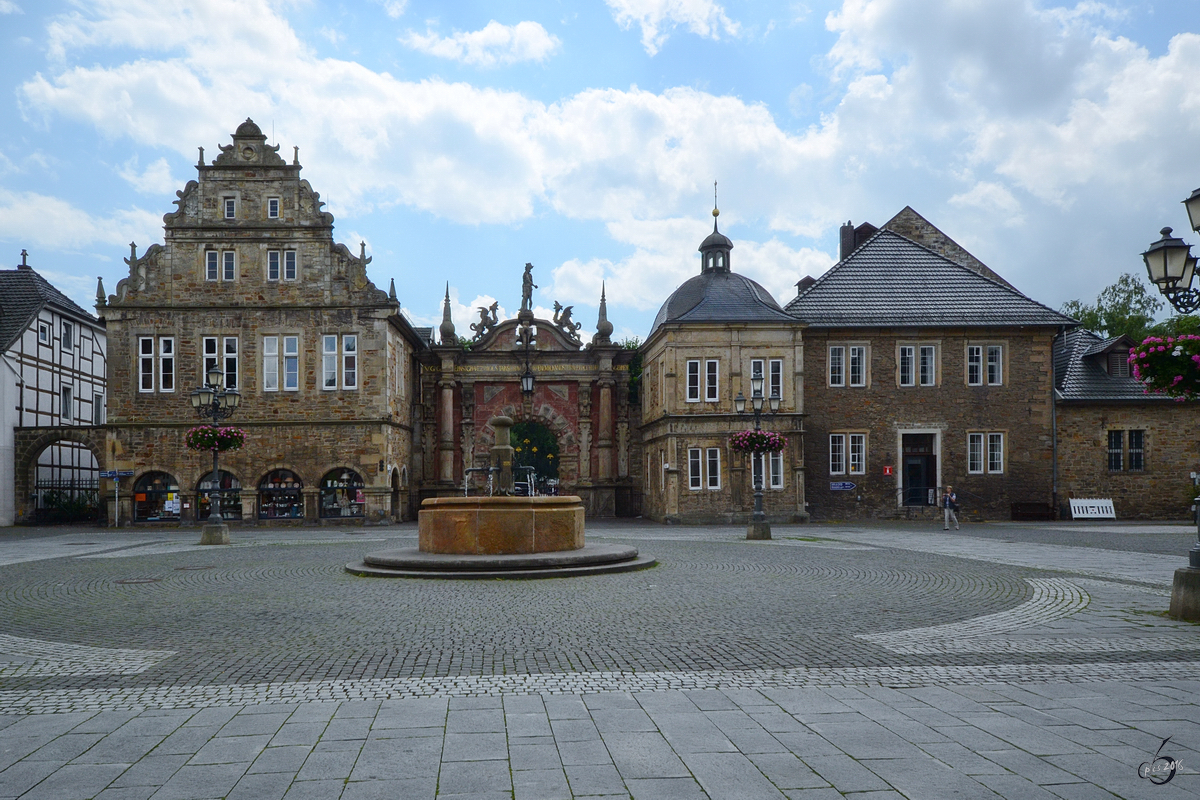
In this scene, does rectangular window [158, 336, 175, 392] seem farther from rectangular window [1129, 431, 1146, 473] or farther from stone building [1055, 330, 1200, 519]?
rectangular window [1129, 431, 1146, 473]

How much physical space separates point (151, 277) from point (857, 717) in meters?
38.5

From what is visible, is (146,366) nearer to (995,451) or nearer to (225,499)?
(225,499)

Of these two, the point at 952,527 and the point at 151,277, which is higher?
the point at 151,277

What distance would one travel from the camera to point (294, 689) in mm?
7523

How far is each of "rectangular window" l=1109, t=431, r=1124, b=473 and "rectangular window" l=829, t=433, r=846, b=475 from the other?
11.7 meters

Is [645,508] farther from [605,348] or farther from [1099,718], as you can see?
[1099,718]

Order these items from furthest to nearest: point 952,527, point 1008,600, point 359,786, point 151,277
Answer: point 151,277, point 952,527, point 1008,600, point 359,786

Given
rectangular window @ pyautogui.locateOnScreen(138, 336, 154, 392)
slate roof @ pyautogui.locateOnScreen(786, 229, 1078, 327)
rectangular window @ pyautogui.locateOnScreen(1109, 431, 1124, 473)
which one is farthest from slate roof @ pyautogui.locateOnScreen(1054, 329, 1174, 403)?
rectangular window @ pyautogui.locateOnScreen(138, 336, 154, 392)

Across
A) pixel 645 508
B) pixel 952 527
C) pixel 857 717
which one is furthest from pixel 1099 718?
pixel 645 508

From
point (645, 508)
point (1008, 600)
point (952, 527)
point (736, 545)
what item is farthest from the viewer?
point (645, 508)

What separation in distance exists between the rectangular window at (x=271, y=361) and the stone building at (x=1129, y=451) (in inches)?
1316

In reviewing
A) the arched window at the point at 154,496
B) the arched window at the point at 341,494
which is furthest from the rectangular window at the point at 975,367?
the arched window at the point at 154,496

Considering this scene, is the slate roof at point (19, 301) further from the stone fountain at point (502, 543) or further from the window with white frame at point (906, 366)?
the window with white frame at point (906, 366)

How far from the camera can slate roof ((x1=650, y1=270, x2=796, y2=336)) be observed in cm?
3894
